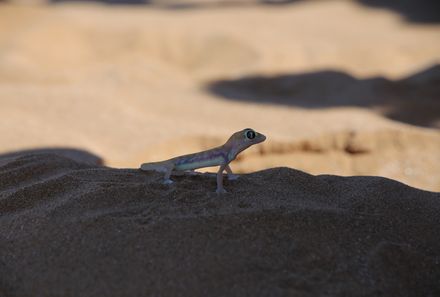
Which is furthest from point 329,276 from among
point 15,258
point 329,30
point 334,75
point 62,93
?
point 329,30

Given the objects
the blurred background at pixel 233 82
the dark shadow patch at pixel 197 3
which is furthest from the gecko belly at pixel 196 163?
the dark shadow patch at pixel 197 3

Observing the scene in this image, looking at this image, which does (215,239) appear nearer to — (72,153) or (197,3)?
(72,153)

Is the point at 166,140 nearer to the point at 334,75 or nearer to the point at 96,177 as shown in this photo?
the point at 96,177

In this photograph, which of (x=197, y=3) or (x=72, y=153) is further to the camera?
(x=197, y=3)

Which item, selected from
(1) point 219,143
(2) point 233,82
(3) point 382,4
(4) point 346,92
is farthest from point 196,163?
(3) point 382,4

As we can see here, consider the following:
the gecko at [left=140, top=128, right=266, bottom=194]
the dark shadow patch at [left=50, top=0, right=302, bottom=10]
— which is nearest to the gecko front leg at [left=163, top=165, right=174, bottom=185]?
the gecko at [left=140, top=128, right=266, bottom=194]

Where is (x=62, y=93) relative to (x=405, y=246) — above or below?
above
